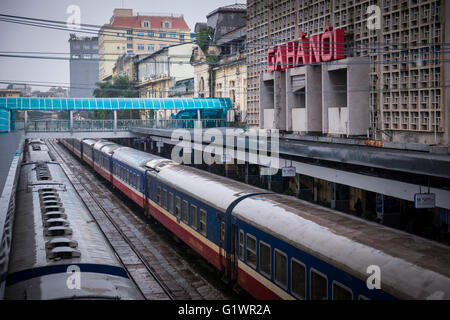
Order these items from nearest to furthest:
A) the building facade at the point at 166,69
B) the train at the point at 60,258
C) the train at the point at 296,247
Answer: the train at the point at 296,247 < the train at the point at 60,258 < the building facade at the point at 166,69

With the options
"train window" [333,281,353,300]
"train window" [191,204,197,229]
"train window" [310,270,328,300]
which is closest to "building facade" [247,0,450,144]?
"train window" [191,204,197,229]

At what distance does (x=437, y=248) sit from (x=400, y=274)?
113 centimetres

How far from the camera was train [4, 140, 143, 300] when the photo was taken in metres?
7.51

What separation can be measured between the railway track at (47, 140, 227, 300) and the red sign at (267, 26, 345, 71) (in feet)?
37.8

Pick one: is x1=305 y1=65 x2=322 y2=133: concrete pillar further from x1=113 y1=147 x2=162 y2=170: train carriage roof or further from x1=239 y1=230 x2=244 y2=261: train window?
x1=239 y1=230 x2=244 y2=261: train window

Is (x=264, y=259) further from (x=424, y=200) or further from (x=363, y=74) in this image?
(x=363, y=74)

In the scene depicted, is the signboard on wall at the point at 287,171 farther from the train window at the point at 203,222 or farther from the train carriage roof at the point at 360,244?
the train carriage roof at the point at 360,244

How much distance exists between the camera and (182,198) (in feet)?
54.4

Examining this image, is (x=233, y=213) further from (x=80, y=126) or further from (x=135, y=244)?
(x=80, y=126)

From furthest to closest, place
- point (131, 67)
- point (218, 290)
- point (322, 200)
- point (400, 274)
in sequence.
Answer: point (131, 67) < point (322, 200) < point (218, 290) < point (400, 274)

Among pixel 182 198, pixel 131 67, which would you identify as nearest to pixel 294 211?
pixel 182 198

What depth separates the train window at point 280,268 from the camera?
996 cm

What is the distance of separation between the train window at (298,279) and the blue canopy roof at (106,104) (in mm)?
33889

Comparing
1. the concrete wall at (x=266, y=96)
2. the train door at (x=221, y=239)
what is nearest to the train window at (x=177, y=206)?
the train door at (x=221, y=239)
